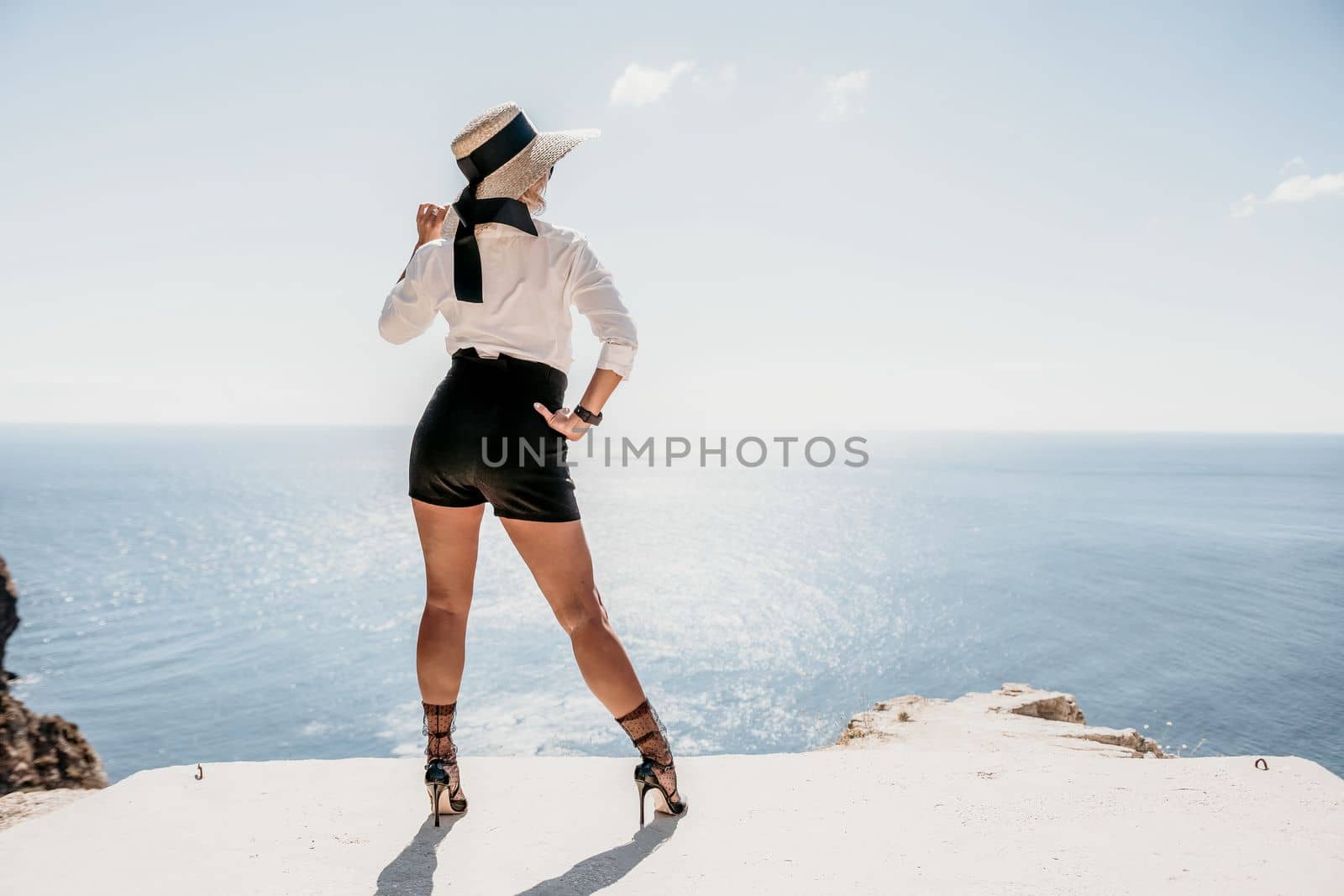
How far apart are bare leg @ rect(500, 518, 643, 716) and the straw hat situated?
1.07 m

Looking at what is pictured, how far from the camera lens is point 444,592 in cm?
255

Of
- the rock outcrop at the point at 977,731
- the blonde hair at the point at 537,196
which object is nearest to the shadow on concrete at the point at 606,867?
the blonde hair at the point at 537,196

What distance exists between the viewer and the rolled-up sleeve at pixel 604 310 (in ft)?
7.62

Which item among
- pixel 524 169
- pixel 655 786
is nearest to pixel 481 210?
pixel 524 169

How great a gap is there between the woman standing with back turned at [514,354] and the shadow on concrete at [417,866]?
771 millimetres

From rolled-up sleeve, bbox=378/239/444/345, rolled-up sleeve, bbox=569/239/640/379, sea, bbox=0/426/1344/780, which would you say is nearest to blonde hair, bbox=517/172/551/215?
rolled-up sleeve, bbox=569/239/640/379

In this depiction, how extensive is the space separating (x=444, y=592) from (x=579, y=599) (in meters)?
0.49

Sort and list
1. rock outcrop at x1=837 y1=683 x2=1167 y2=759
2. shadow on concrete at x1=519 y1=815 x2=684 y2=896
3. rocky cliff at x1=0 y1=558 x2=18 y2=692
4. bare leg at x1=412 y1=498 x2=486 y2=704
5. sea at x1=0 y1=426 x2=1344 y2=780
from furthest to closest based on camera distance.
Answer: sea at x1=0 y1=426 x2=1344 y2=780 → rocky cliff at x1=0 y1=558 x2=18 y2=692 → rock outcrop at x1=837 y1=683 x2=1167 y2=759 → bare leg at x1=412 y1=498 x2=486 y2=704 → shadow on concrete at x1=519 y1=815 x2=684 y2=896

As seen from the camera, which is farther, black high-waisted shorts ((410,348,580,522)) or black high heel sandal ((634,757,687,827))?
black high heel sandal ((634,757,687,827))

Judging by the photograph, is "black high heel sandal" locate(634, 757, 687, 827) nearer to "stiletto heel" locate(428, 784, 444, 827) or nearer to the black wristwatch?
"stiletto heel" locate(428, 784, 444, 827)

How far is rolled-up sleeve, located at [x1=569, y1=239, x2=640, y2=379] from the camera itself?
2.32 meters

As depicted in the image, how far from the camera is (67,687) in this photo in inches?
1732

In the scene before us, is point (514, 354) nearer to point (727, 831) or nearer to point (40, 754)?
point (727, 831)

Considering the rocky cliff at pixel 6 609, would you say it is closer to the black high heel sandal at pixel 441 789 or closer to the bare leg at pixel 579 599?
the black high heel sandal at pixel 441 789
